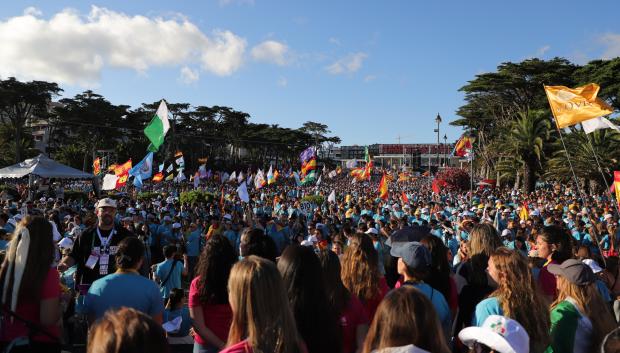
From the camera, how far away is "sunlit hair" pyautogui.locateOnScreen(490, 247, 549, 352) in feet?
9.52

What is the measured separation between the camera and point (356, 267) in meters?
3.62

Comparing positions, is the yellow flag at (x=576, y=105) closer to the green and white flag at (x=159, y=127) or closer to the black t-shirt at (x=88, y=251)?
the black t-shirt at (x=88, y=251)

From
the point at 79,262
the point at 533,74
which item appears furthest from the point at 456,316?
the point at 533,74

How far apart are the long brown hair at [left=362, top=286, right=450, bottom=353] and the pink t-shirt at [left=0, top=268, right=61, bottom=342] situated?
80.2 inches

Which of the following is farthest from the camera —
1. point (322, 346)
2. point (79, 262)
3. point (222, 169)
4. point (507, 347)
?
point (222, 169)

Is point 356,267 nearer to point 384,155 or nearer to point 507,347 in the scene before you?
point 507,347

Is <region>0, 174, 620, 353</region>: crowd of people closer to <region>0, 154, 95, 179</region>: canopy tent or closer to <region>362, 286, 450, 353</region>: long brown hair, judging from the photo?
<region>362, 286, 450, 353</region>: long brown hair

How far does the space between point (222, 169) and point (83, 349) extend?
205ft

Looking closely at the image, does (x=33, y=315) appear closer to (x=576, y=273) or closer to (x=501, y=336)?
(x=501, y=336)

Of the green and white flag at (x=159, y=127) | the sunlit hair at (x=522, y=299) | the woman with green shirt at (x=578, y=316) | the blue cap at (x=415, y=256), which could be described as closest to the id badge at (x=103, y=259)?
the blue cap at (x=415, y=256)

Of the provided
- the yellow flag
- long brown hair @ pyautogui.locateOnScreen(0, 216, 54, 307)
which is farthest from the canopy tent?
the yellow flag

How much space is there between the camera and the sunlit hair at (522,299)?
9.52 feet

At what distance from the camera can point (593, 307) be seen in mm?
2963

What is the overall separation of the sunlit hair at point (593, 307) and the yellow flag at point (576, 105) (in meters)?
6.04
